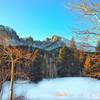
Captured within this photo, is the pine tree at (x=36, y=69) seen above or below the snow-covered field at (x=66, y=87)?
above

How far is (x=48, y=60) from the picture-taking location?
189 feet

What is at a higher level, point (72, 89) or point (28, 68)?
point (28, 68)

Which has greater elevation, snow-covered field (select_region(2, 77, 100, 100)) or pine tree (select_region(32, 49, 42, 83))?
pine tree (select_region(32, 49, 42, 83))

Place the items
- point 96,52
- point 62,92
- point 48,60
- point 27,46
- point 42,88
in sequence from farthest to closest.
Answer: point 27,46
point 48,60
point 42,88
point 62,92
point 96,52

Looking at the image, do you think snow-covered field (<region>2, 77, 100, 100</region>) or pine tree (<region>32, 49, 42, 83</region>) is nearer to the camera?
snow-covered field (<region>2, 77, 100, 100</region>)

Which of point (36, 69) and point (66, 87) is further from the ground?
point (36, 69)

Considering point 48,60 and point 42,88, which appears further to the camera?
point 48,60

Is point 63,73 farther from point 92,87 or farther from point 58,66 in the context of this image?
point 92,87

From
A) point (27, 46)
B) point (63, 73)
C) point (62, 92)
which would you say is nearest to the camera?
point (62, 92)

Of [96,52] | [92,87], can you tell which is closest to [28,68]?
[92,87]

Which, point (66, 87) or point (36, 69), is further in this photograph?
point (36, 69)

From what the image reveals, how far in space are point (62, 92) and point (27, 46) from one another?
22230 millimetres

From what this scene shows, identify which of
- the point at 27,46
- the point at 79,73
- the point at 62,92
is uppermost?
the point at 27,46

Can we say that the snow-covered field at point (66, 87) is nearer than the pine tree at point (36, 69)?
Yes
